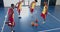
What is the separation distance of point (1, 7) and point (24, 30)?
8208 millimetres

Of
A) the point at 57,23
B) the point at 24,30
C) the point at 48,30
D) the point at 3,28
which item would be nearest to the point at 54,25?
the point at 57,23

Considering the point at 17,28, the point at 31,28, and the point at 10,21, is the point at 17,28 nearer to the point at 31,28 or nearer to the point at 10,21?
the point at 31,28

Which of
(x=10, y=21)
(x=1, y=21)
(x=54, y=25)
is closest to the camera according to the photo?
(x=10, y=21)

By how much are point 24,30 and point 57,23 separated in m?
2.98

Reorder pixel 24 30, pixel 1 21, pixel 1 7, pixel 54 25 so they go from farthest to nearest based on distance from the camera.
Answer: pixel 1 7, pixel 1 21, pixel 54 25, pixel 24 30

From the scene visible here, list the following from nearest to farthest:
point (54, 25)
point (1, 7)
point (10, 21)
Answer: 1. point (10, 21)
2. point (54, 25)
3. point (1, 7)

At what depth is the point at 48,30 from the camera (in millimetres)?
8805

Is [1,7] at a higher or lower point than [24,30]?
higher

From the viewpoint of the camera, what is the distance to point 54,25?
385 inches

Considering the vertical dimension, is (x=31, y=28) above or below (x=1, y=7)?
below

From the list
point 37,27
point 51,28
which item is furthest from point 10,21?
point 51,28

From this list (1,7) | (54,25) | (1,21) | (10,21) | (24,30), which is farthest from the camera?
(1,7)

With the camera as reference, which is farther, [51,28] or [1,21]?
[1,21]

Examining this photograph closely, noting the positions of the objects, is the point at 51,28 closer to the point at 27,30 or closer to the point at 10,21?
the point at 27,30
